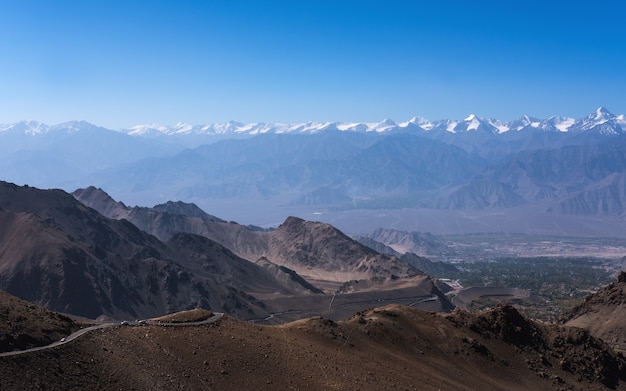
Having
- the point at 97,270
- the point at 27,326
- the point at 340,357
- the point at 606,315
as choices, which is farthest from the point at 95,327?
the point at 97,270

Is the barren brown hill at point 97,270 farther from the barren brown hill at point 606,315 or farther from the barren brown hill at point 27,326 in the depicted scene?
the barren brown hill at point 27,326

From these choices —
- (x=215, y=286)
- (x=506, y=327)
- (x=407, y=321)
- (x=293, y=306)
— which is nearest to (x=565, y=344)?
(x=506, y=327)

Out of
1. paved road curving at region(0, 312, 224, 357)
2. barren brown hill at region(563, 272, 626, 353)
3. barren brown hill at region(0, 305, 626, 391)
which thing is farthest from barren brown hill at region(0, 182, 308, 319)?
paved road curving at region(0, 312, 224, 357)

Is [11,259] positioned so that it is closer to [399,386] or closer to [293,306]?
[293,306]

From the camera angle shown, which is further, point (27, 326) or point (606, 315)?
point (606, 315)

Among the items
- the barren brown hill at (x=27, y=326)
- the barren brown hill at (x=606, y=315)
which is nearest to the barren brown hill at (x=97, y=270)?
the barren brown hill at (x=606, y=315)

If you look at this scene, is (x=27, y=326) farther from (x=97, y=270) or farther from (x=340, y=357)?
(x=97, y=270)

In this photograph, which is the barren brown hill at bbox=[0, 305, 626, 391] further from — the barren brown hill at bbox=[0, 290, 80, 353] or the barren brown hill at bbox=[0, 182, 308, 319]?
the barren brown hill at bbox=[0, 182, 308, 319]
